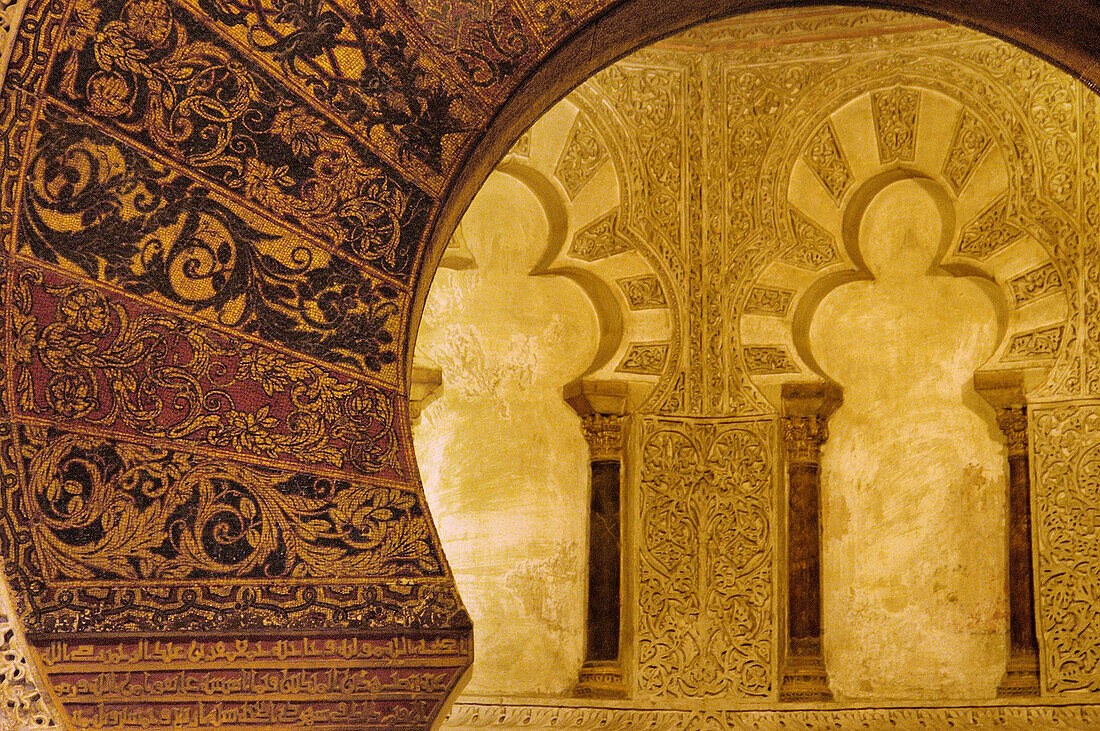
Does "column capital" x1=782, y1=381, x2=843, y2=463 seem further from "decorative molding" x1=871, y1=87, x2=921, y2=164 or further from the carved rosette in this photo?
"decorative molding" x1=871, y1=87, x2=921, y2=164

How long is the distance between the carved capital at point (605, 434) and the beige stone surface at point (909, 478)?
A: 91 cm

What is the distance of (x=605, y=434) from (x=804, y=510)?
0.90 m

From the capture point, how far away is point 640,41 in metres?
2.85

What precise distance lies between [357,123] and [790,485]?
3.28 m

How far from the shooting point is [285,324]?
2.44 meters

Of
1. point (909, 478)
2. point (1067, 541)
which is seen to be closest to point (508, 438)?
point (909, 478)

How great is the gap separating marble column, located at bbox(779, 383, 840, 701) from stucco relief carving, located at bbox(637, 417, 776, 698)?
0.10 m

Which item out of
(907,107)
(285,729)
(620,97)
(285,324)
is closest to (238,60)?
(285,324)

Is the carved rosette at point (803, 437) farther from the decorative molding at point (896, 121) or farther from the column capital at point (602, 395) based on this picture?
the decorative molding at point (896, 121)

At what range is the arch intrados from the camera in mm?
2521

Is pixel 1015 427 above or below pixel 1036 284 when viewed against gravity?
below

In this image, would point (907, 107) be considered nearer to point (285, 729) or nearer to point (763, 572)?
point (763, 572)

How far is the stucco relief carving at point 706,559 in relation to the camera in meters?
5.12

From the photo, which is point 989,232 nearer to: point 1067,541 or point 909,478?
point 909,478
